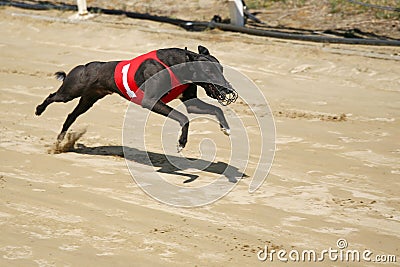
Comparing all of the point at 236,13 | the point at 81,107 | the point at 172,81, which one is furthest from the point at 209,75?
the point at 236,13

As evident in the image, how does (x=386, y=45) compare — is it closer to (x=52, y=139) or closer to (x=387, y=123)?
(x=387, y=123)

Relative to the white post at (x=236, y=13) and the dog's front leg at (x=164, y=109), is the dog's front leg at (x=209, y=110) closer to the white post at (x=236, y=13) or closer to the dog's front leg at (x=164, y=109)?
the dog's front leg at (x=164, y=109)

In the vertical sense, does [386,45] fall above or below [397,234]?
above

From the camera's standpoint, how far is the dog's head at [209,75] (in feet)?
22.1

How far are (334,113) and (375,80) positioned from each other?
4.75ft

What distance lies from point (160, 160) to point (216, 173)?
2.35ft

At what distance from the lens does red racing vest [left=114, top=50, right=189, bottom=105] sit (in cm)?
705

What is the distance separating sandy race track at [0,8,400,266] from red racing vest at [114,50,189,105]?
73 centimetres

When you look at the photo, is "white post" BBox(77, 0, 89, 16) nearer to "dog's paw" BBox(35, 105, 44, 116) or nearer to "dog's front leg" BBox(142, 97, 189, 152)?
"dog's paw" BBox(35, 105, 44, 116)

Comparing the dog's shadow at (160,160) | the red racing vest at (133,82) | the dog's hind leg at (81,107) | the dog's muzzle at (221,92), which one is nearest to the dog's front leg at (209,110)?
the red racing vest at (133,82)

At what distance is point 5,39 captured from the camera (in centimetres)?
1345

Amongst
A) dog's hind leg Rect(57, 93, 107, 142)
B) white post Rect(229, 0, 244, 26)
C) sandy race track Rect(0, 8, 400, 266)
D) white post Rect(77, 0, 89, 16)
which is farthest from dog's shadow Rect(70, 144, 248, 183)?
white post Rect(77, 0, 89, 16)

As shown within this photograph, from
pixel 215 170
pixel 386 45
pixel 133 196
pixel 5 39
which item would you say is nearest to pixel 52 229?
pixel 133 196

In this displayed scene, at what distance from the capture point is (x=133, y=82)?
7.12 meters
